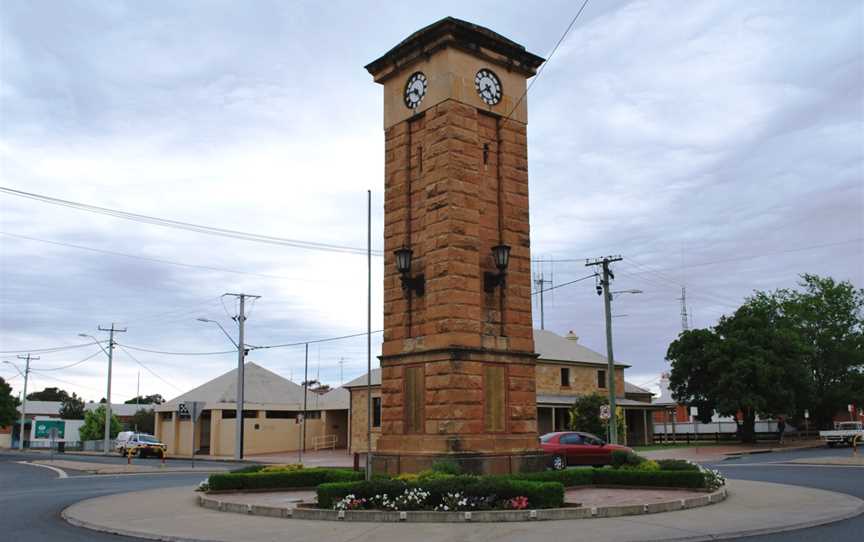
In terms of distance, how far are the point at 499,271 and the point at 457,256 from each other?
4.94 feet

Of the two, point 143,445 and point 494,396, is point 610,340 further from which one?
point 143,445

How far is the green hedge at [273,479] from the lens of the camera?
790 inches

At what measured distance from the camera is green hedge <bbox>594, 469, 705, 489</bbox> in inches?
731

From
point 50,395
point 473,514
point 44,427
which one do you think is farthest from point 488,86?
point 50,395

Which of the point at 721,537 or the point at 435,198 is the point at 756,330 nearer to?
the point at 435,198

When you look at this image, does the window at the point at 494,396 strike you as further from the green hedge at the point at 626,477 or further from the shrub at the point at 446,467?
the shrub at the point at 446,467

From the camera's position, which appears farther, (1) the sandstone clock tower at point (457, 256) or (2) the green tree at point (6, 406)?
(2) the green tree at point (6, 406)

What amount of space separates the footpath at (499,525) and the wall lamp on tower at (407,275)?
7.05m

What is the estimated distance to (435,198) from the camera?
19734 millimetres

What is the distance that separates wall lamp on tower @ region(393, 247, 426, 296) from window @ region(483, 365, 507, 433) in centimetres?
267

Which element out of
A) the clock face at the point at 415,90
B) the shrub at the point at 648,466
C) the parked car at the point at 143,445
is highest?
the clock face at the point at 415,90

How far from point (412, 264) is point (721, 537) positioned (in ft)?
34.6

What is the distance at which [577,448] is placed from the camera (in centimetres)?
2634

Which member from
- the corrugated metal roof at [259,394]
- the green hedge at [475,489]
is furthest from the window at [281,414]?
the green hedge at [475,489]
